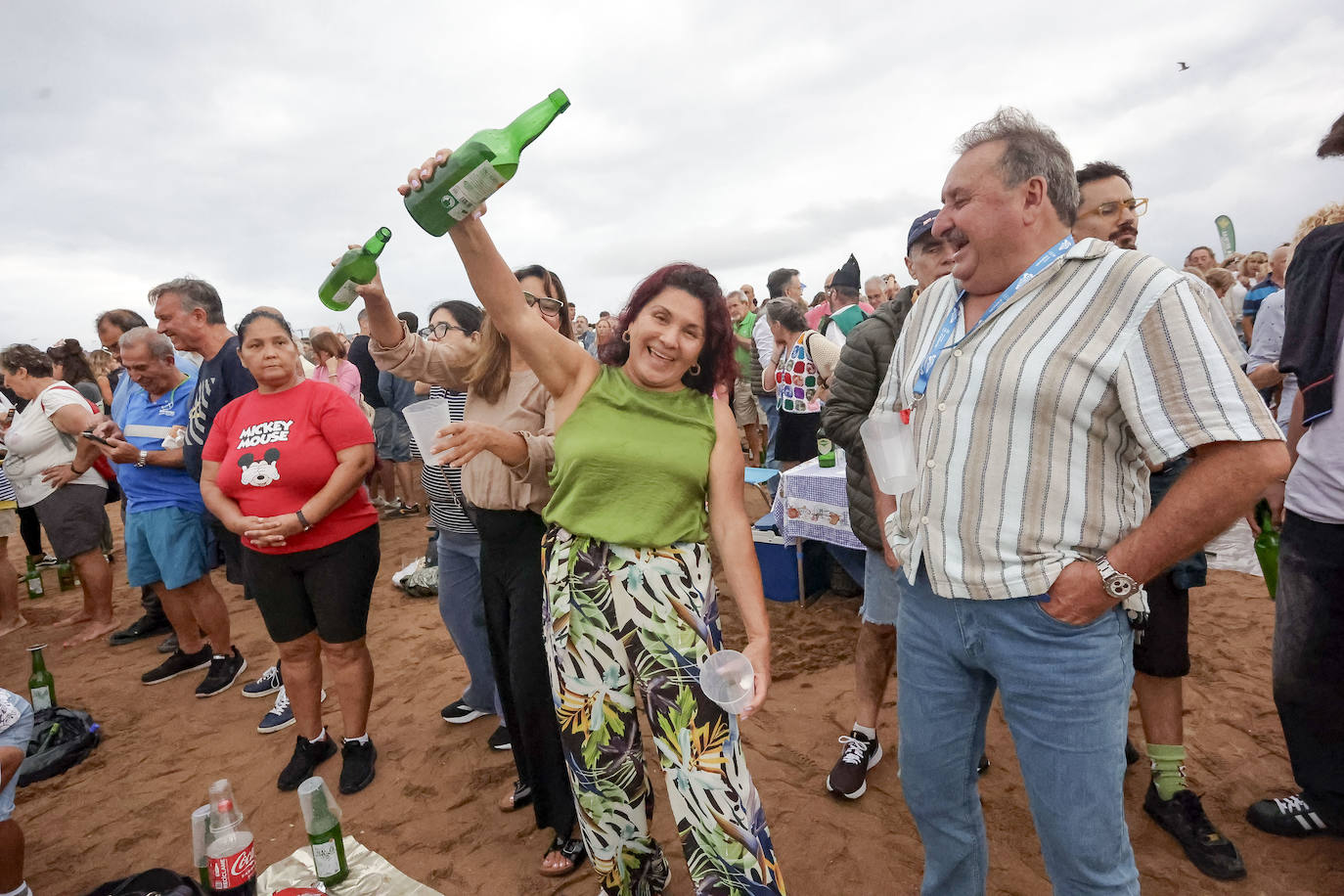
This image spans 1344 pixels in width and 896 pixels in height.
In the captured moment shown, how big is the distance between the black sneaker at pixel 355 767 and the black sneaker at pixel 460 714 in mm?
480

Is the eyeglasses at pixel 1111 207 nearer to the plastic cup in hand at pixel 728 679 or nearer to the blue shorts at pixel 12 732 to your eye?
the plastic cup in hand at pixel 728 679

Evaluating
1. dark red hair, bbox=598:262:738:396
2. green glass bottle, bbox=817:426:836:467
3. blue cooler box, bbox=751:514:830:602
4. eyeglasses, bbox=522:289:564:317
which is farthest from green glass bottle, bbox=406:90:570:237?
blue cooler box, bbox=751:514:830:602

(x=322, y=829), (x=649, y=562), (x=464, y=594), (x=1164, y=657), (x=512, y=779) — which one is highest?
(x=649, y=562)

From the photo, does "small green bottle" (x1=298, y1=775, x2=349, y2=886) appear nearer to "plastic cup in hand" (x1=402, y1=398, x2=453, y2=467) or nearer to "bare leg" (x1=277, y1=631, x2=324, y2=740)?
"bare leg" (x1=277, y1=631, x2=324, y2=740)

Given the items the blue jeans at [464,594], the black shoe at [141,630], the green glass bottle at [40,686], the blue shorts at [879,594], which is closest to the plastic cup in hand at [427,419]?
the blue jeans at [464,594]

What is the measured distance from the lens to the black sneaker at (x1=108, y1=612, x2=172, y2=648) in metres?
5.29

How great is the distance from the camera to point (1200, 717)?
327cm

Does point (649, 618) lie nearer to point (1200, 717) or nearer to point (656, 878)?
point (656, 878)

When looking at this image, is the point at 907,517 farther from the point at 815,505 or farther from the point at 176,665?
the point at 176,665

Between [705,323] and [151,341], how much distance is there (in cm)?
384

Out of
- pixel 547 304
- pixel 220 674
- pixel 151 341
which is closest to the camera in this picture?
pixel 547 304

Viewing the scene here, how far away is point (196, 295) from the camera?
11.9ft

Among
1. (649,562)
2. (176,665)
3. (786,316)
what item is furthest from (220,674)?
(786,316)

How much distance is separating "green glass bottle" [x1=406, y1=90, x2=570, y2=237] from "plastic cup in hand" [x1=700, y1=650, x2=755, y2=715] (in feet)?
4.48
